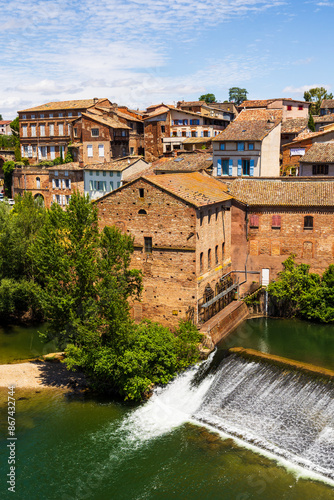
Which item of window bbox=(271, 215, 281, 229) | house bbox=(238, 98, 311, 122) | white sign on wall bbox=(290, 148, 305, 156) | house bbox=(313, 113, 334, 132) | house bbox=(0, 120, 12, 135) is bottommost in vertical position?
window bbox=(271, 215, 281, 229)

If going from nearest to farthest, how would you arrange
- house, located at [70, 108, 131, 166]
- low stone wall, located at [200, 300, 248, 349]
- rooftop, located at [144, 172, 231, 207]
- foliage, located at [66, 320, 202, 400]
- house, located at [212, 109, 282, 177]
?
1. foliage, located at [66, 320, 202, 400]
2. low stone wall, located at [200, 300, 248, 349]
3. rooftop, located at [144, 172, 231, 207]
4. house, located at [212, 109, 282, 177]
5. house, located at [70, 108, 131, 166]

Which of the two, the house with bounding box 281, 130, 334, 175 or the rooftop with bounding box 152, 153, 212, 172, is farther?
the house with bounding box 281, 130, 334, 175

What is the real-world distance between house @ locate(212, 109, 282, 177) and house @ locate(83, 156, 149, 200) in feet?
34.7

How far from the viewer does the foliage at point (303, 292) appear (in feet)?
121

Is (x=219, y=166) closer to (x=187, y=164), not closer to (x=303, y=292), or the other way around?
(x=187, y=164)

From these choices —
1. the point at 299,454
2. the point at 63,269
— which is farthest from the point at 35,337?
the point at 299,454

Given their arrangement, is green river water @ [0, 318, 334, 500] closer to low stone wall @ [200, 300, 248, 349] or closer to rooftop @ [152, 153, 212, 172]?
low stone wall @ [200, 300, 248, 349]

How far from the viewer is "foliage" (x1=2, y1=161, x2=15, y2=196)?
250 feet

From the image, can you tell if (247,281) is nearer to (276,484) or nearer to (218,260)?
(218,260)

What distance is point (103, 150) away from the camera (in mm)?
66938

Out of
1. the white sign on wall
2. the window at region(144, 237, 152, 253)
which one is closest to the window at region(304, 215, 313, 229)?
the window at region(144, 237, 152, 253)

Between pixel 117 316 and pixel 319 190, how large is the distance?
1966cm

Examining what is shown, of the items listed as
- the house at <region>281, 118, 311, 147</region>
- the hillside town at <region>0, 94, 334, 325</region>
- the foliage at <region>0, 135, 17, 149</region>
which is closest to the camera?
the hillside town at <region>0, 94, 334, 325</region>

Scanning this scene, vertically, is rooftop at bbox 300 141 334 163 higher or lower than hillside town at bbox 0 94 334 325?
higher
